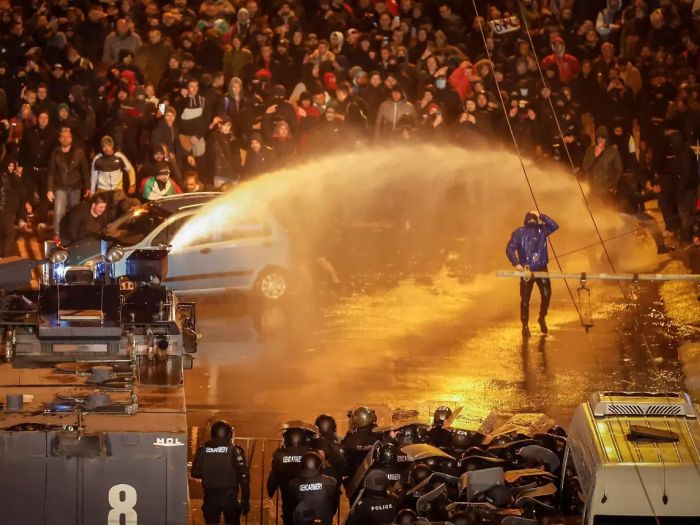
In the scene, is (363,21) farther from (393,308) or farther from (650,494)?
(650,494)

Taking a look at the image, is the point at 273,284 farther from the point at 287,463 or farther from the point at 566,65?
the point at 566,65

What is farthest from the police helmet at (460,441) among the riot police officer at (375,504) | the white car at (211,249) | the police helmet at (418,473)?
the white car at (211,249)

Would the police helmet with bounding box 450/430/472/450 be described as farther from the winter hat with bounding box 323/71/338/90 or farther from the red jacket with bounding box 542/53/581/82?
the red jacket with bounding box 542/53/581/82

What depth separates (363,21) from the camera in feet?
103

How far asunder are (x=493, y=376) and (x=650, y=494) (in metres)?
8.00

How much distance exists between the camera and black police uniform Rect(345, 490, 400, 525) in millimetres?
13656

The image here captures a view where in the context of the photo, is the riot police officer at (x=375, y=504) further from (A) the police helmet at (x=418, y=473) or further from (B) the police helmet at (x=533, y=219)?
(B) the police helmet at (x=533, y=219)

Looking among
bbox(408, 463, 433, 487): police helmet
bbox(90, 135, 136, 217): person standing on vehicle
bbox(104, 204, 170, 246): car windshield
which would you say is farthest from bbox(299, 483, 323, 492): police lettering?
bbox(90, 135, 136, 217): person standing on vehicle

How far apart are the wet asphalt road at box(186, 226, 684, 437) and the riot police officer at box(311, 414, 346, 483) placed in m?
1.22

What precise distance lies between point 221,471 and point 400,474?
1655mm

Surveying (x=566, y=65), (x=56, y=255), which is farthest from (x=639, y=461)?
(x=566, y=65)

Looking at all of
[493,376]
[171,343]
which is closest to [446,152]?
[493,376]

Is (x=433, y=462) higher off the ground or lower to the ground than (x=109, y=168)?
lower

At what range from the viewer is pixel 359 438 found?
50.9 ft
